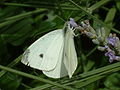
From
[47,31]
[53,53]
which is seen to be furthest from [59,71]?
[47,31]

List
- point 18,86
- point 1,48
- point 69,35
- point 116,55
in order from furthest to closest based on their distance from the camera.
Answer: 1. point 1,48
2. point 18,86
3. point 69,35
4. point 116,55

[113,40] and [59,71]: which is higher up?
[113,40]

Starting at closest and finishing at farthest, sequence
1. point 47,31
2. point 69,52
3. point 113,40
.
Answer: point 113,40 → point 69,52 → point 47,31

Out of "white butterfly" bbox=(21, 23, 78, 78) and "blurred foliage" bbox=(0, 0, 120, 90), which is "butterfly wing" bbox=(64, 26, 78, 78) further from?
"blurred foliage" bbox=(0, 0, 120, 90)

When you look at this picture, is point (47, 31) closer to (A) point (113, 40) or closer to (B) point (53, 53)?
(B) point (53, 53)

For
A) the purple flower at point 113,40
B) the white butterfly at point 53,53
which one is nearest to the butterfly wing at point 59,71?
the white butterfly at point 53,53

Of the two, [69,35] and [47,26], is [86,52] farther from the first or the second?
[69,35]

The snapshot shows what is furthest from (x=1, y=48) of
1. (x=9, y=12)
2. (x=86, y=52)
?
(x=86, y=52)

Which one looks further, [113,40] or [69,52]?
[69,52]
